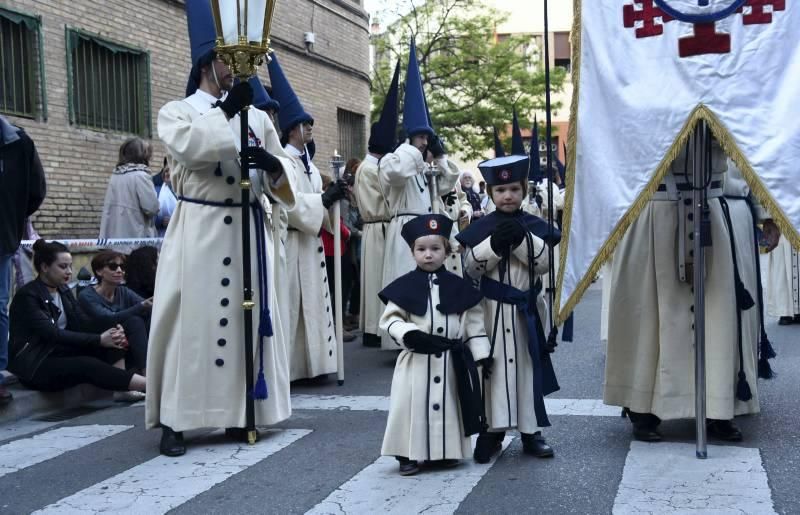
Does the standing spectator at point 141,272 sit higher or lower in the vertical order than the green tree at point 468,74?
lower

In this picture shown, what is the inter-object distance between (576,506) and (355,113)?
17.7 metres

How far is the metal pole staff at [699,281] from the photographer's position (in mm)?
5680

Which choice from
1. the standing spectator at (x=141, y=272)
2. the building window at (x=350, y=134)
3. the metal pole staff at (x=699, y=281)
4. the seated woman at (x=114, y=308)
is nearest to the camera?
the metal pole staff at (x=699, y=281)

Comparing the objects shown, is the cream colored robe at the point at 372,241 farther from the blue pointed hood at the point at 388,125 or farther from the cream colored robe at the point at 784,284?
the cream colored robe at the point at 784,284

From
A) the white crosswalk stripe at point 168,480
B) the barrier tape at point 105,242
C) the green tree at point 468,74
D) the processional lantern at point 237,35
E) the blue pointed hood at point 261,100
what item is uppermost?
the green tree at point 468,74

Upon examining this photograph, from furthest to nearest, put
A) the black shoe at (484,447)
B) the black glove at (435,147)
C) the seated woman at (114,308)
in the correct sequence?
the black glove at (435,147), the seated woman at (114,308), the black shoe at (484,447)

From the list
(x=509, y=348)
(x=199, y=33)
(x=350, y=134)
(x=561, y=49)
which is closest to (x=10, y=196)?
(x=199, y=33)

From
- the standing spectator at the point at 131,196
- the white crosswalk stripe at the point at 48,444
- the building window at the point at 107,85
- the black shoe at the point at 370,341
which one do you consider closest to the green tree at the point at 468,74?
the building window at the point at 107,85

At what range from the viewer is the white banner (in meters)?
5.25

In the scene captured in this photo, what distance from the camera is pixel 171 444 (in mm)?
6262

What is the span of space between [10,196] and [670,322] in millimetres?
4489

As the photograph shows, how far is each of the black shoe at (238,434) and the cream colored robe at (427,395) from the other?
3.94ft

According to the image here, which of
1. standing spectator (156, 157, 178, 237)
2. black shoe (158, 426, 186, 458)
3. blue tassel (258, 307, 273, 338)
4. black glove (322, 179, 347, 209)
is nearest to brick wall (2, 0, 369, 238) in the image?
standing spectator (156, 157, 178, 237)

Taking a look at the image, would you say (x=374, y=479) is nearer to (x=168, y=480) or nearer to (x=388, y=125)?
(x=168, y=480)
